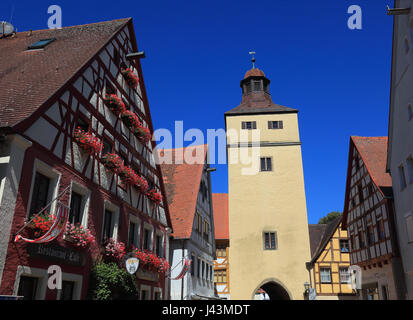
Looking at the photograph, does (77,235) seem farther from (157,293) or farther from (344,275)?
(344,275)

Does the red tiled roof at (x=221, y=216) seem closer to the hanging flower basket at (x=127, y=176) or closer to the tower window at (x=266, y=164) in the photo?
the tower window at (x=266, y=164)

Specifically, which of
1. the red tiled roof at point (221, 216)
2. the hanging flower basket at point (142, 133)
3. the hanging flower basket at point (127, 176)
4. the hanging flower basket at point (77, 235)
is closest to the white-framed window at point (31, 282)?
the hanging flower basket at point (77, 235)

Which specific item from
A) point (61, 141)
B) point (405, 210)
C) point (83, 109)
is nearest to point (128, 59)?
point (83, 109)

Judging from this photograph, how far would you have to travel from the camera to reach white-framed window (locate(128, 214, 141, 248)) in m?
14.2

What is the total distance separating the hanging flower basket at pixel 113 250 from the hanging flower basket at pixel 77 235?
58.4 inches

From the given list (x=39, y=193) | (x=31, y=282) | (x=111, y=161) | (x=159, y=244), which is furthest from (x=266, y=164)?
(x=31, y=282)

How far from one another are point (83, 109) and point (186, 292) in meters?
11.0

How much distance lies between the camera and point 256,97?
3438 cm

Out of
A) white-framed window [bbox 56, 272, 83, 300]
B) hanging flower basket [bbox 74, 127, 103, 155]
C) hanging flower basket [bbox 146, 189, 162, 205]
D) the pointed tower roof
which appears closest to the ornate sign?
white-framed window [bbox 56, 272, 83, 300]

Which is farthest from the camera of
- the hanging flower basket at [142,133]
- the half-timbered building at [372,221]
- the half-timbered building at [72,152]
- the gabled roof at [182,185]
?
the gabled roof at [182,185]

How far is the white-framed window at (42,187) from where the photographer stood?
858 cm

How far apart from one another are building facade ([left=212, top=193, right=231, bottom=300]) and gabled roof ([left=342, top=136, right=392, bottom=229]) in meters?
12.9

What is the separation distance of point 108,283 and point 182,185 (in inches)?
472
